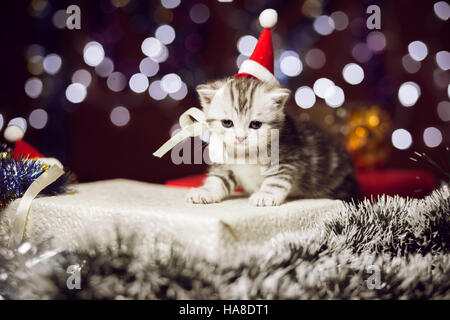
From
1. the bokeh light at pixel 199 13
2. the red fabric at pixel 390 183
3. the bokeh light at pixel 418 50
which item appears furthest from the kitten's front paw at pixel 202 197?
the bokeh light at pixel 418 50

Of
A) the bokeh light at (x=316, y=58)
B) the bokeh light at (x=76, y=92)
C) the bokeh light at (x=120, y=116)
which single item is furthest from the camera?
the bokeh light at (x=316, y=58)

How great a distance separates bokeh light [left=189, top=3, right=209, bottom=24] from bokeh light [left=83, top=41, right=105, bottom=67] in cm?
67

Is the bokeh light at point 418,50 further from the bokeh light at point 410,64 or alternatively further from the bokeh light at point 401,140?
the bokeh light at point 401,140

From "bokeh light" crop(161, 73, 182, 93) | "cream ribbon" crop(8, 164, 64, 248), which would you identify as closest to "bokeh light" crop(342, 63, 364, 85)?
"bokeh light" crop(161, 73, 182, 93)

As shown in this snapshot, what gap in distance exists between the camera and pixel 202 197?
2.75 feet

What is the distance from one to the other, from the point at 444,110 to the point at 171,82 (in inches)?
64.1

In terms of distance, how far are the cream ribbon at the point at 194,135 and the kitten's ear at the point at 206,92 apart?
0.03 meters

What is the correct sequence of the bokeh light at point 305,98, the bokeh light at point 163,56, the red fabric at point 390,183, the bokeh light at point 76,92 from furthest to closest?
the bokeh light at point 305,98 < the bokeh light at point 163,56 < the bokeh light at point 76,92 < the red fabric at point 390,183

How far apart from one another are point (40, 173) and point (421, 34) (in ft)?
7.83

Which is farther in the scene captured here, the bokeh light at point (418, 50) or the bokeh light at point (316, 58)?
the bokeh light at point (316, 58)

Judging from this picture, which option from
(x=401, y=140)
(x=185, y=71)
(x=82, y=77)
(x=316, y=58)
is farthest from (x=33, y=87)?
(x=401, y=140)

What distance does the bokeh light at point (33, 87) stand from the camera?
1845mm

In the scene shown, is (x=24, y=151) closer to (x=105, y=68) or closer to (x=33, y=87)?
(x=33, y=87)

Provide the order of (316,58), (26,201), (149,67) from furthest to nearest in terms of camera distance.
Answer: (316,58) < (149,67) < (26,201)
